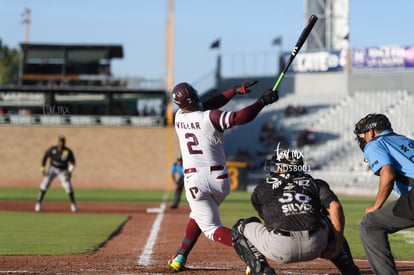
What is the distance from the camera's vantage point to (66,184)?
2295cm

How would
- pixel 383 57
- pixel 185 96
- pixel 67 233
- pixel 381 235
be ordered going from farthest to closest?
pixel 383 57 < pixel 67 233 < pixel 185 96 < pixel 381 235

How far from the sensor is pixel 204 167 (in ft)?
31.4

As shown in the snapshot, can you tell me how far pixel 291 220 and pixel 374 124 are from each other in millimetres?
1519

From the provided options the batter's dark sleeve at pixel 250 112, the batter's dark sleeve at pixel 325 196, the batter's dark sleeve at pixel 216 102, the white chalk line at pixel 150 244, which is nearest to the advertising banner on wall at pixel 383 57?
the white chalk line at pixel 150 244

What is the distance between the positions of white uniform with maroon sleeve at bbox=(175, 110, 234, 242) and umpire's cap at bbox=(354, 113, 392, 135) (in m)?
1.73

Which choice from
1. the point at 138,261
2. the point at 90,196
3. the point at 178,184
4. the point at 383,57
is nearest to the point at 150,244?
the point at 138,261

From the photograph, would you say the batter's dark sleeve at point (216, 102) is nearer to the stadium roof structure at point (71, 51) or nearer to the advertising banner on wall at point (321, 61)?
the advertising banner on wall at point (321, 61)

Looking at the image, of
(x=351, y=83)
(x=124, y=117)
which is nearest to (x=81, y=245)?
(x=124, y=117)

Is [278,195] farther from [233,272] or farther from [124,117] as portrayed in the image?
[124,117]

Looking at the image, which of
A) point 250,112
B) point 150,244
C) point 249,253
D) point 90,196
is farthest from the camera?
point 90,196

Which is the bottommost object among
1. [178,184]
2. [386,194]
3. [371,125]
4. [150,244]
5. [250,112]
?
[178,184]

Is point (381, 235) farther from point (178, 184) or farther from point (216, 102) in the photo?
point (178, 184)

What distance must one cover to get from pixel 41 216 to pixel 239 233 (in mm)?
14358

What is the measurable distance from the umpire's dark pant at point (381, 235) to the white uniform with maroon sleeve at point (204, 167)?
2.06m
